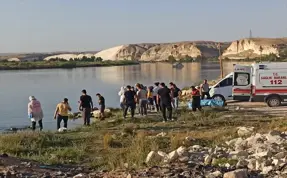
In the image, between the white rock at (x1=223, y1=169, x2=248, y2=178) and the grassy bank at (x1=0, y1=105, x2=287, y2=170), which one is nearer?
the white rock at (x1=223, y1=169, x2=248, y2=178)

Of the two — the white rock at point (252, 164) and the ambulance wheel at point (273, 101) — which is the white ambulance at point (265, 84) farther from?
the white rock at point (252, 164)

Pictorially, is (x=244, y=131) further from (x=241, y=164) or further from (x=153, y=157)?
(x=241, y=164)

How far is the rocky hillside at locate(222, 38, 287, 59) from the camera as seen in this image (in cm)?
15175

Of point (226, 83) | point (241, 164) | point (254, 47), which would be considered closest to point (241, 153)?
point (241, 164)

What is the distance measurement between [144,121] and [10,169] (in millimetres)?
10213

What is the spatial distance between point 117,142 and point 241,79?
11.5 m

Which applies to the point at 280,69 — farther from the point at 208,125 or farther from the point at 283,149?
the point at 283,149

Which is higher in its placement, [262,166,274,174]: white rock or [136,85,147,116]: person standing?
[136,85,147,116]: person standing

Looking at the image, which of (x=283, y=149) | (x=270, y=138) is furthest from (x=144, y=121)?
(x=283, y=149)

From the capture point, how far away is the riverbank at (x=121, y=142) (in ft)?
33.1

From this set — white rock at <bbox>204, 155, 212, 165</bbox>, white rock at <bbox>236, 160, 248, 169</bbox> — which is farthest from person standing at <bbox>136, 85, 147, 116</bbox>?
white rock at <bbox>236, 160, 248, 169</bbox>

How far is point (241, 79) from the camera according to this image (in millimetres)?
23484

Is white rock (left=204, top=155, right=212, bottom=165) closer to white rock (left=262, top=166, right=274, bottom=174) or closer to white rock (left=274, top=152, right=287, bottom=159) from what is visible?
white rock (left=274, top=152, right=287, bottom=159)

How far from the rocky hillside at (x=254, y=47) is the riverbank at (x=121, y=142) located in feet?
435
